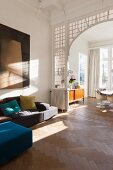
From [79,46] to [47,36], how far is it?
3673 mm

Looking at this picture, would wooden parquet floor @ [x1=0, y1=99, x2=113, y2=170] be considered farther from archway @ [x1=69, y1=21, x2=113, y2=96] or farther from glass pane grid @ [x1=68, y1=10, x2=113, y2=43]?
archway @ [x1=69, y1=21, x2=113, y2=96]

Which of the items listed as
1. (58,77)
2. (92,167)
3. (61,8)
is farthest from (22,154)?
(61,8)

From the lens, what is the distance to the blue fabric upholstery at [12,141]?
2783mm

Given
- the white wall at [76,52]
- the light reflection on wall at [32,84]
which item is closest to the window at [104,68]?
the white wall at [76,52]

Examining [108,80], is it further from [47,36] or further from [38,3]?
[38,3]

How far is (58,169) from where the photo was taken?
2662 mm

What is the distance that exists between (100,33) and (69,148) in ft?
24.4

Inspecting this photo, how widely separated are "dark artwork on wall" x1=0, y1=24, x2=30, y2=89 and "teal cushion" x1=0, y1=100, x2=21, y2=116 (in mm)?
586

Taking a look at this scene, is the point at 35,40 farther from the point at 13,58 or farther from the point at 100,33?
the point at 100,33

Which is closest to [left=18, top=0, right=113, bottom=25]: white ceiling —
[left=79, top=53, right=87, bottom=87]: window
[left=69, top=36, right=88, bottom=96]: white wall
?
[left=69, top=36, right=88, bottom=96]: white wall

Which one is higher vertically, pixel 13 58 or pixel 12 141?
pixel 13 58

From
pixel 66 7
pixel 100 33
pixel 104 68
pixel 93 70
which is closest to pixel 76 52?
pixel 100 33

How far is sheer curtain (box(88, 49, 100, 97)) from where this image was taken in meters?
10.9

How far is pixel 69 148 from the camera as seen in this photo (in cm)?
344
